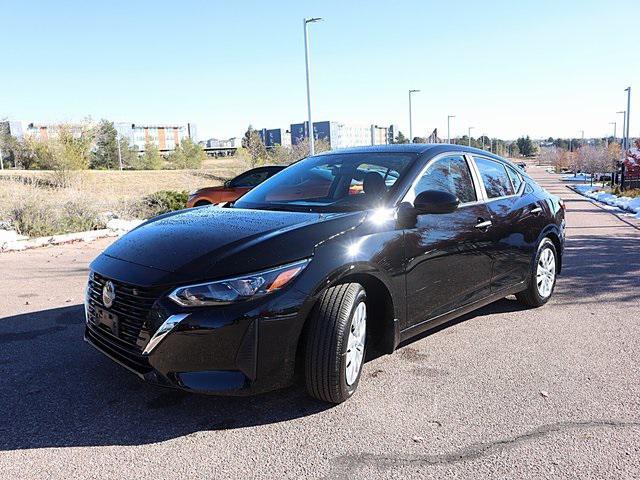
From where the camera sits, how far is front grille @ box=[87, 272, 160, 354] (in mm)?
3027

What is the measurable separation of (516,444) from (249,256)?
69.6 inches

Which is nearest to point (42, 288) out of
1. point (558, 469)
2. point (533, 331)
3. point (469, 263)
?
point (469, 263)

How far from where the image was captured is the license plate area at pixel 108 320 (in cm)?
Answer: 322

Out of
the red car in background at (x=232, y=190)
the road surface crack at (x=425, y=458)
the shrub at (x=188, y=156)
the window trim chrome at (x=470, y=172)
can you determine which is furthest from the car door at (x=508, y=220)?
the shrub at (x=188, y=156)

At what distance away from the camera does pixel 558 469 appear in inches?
106

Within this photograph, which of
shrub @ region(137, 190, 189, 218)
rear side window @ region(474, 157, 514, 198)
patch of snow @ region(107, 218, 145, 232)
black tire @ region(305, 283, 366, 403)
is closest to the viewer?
black tire @ region(305, 283, 366, 403)

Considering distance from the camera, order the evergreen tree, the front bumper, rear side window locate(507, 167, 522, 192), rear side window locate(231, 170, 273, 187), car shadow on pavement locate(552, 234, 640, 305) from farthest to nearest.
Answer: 1. the evergreen tree
2. rear side window locate(231, 170, 273, 187)
3. car shadow on pavement locate(552, 234, 640, 305)
4. rear side window locate(507, 167, 522, 192)
5. the front bumper

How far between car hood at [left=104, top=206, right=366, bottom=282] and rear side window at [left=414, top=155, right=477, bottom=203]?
787 mm

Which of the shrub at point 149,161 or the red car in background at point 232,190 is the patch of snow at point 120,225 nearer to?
the red car in background at point 232,190

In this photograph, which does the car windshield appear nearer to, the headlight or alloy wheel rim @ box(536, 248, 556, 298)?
the headlight

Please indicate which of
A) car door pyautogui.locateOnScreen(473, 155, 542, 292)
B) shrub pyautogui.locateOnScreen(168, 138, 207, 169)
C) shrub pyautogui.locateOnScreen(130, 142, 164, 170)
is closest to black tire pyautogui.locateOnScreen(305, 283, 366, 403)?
car door pyautogui.locateOnScreen(473, 155, 542, 292)

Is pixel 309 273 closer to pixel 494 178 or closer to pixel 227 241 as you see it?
pixel 227 241

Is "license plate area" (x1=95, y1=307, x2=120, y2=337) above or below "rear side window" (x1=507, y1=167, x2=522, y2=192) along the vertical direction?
below

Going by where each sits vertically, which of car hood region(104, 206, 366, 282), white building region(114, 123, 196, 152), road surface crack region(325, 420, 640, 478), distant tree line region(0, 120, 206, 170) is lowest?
road surface crack region(325, 420, 640, 478)
